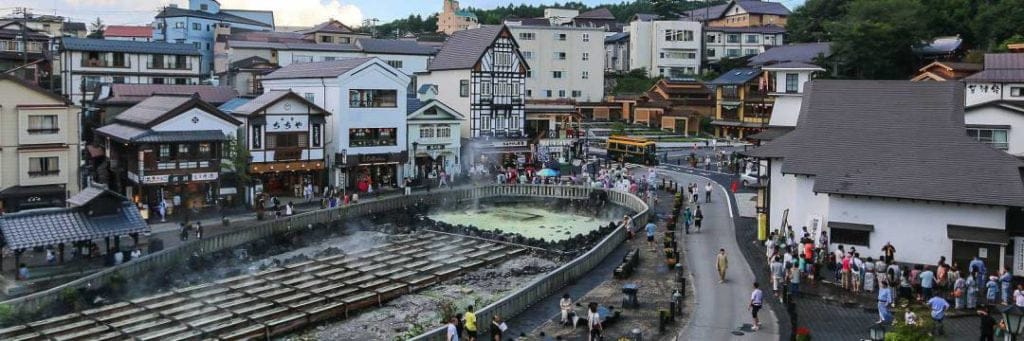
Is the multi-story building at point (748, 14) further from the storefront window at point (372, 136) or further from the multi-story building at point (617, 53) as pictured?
the storefront window at point (372, 136)

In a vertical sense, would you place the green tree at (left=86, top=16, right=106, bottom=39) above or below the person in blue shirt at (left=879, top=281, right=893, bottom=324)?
above

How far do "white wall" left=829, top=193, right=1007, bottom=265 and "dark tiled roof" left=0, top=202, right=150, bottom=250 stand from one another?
24.4m

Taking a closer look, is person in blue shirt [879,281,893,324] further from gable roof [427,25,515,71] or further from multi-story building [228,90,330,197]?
gable roof [427,25,515,71]

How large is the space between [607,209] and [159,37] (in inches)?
2364

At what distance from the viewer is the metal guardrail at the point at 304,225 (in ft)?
87.6

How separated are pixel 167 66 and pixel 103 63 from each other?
429 cm

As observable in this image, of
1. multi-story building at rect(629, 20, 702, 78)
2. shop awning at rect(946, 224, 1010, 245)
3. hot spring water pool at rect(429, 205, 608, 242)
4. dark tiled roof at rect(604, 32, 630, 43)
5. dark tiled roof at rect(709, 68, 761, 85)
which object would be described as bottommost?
hot spring water pool at rect(429, 205, 608, 242)

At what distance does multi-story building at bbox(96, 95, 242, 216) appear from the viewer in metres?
38.9

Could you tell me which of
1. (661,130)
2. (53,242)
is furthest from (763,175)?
(661,130)

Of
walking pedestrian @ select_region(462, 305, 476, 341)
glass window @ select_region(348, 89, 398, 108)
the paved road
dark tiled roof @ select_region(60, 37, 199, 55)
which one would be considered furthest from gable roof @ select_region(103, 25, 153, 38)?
walking pedestrian @ select_region(462, 305, 476, 341)

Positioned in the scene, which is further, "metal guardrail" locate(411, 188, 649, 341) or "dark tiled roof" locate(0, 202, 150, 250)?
"dark tiled roof" locate(0, 202, 150, 250)

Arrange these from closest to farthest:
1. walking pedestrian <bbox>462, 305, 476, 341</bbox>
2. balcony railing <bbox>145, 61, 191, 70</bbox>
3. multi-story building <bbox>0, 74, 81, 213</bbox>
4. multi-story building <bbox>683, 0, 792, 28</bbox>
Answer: walking pedestrian <bbox>462, 305, 476, 341</bbox> → multi-story building <bbox>0, 74, 81, 213</bbox> → balcony railing <bbox>145, 61, 191, 70</bbox> → multi-story building <bbox>683, 0, 792, 28</bbox>

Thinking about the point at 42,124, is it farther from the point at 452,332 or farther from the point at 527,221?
the point at 452,332

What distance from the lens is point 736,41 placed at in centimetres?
9588
